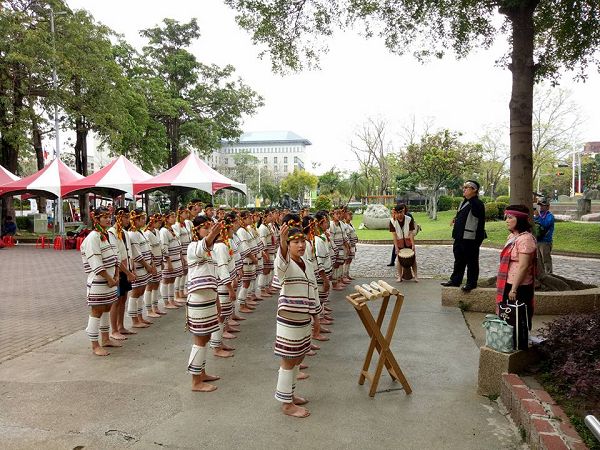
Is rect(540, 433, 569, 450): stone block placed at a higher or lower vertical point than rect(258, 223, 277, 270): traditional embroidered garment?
lower

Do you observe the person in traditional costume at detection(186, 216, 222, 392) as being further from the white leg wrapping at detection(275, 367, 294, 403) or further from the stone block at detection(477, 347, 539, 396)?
the stone block at detection(477, 347, 539, 396)

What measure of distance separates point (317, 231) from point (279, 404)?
320cm

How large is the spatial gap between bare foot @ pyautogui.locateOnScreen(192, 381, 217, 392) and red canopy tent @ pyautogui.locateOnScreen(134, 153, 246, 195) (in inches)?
465

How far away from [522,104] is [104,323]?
7035mm

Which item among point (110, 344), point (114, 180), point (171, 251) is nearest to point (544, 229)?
point (171, 251)

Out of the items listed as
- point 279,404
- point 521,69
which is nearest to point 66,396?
point 279,404

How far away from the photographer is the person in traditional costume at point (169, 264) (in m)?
7.77

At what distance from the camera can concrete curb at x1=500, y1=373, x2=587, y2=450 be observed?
117 inches

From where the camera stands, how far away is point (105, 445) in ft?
11.2

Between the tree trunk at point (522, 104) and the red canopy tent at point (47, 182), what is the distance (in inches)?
634

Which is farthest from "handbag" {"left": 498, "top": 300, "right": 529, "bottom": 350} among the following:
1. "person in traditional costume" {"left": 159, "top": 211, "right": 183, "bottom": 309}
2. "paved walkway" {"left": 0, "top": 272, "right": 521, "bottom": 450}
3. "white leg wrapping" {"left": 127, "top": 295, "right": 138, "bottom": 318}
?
"person in traditional costume" {"left": 159, "top": 211, "right": 183, "bottom": 309}

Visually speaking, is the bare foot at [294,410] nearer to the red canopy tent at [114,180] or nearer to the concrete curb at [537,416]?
the concrete curb at [537,416]

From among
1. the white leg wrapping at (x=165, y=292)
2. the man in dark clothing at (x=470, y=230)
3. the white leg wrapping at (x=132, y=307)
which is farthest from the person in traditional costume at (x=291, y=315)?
the white leg wrapping at (x=165, y=292)

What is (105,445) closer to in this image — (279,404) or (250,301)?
(279,404)
